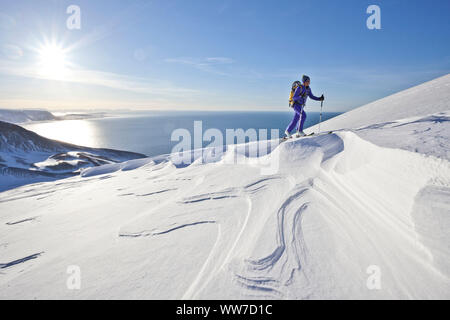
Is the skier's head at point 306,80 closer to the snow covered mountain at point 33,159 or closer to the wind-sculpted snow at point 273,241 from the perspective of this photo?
the wind-sculpted snow at point 273,241

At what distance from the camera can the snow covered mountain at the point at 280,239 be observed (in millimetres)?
1958

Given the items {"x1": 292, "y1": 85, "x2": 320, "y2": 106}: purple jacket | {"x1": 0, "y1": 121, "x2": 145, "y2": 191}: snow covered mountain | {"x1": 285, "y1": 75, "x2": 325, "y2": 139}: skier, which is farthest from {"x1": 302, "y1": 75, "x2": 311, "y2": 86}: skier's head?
{"x1": 0, "y1": 121, "x2": 145, "y2": 191}: snow covered mountain

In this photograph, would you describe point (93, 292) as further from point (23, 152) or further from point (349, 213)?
point (23, 152)

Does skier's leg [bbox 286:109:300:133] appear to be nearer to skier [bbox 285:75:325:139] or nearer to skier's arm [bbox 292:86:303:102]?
skier [bbox 285:75:325:139]

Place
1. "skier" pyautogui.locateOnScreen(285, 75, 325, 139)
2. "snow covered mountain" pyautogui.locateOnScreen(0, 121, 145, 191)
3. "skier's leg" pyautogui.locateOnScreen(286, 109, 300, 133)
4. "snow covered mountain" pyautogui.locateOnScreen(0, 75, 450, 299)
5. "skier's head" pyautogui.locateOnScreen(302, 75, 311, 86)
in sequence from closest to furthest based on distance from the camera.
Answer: "snow covered mountain" pyautogui.locateOnScreen(0, 75, 450, 299) < "skier's head" pyautogui.locateOnScreen(302, 75, 311, 86) < "skier" pyautogui.locateOnScreen(285, 75, 325, 139) < "skier's leg" pyautogui.locateOnScreen(286, 109, 300, 133) < "snow covered mountain" pyautogui.locateOnScreen(0, 121, 145, 191)

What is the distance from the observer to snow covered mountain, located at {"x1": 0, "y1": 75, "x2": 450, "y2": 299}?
1.96 m

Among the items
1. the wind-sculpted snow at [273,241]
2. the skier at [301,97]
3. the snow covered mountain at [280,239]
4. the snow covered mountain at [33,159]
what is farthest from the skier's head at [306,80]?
the snow covered mountain at [33,159]

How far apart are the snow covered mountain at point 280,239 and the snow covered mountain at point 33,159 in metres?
42.2

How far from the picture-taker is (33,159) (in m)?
50.7

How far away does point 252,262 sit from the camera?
224 cm

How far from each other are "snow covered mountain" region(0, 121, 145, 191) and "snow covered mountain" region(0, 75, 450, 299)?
4216 centimetres

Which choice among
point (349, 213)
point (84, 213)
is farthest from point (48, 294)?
point (349, 213)

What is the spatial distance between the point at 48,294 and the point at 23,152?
7560 centimetres

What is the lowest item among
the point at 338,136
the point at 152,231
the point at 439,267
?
the point at 152,231
